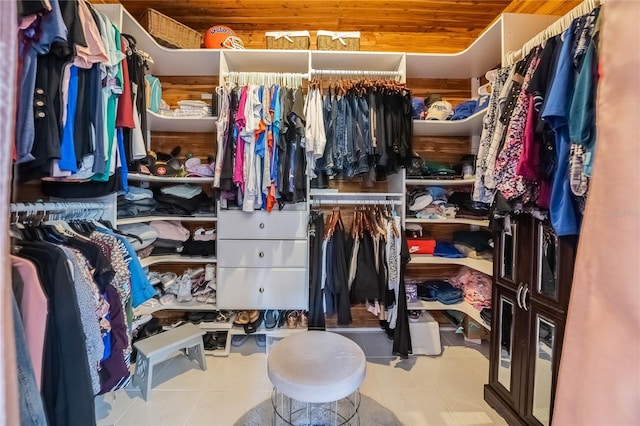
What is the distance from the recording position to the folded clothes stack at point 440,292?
2225mm

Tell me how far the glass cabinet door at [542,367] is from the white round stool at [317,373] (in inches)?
31.3

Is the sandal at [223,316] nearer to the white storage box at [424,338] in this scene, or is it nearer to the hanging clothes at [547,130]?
the white storage box at [424,338]

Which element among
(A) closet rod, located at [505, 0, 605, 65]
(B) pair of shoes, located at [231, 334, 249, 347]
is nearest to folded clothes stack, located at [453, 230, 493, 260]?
(A) closet rod, located at [505, 0, 605, 65]

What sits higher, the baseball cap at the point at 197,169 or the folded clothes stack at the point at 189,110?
the folded clothes stack at the point at 189,110

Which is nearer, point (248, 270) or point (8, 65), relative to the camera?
point (8, 65)

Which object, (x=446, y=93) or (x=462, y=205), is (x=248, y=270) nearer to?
(x=462, y=205)

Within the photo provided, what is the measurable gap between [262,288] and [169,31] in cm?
200

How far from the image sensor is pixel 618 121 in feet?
1.05

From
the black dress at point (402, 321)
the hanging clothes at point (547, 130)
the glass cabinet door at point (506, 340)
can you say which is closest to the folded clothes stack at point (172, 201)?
the black dress at point (402, 321)

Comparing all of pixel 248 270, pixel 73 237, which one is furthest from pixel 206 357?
pixel 73 237

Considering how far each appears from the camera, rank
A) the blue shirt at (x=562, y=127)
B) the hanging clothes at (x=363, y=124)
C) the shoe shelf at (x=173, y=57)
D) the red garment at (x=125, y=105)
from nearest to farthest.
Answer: the blue shirt at (x=562, y=127), the red garment at (x=125, y=105), the shoe shelf at (x=173, y=57), the hanging clothes at (x=363, y=124)

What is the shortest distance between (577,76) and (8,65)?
143 centimetres

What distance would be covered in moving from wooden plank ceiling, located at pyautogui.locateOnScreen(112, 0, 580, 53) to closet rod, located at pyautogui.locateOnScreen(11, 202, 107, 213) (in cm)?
165

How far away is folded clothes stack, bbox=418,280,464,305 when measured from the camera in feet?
7.30
